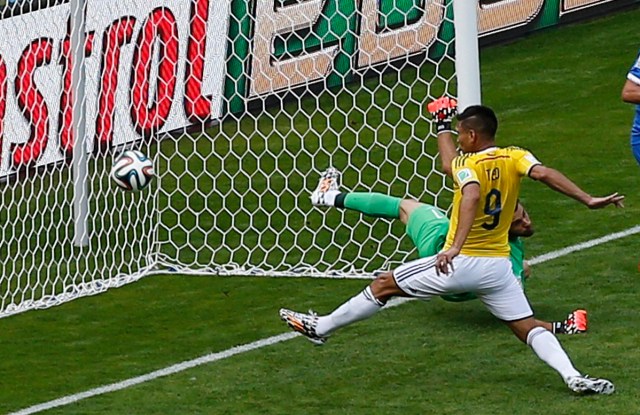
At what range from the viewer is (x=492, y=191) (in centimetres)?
704

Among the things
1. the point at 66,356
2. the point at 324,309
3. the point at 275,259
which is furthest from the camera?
the point at 275,259

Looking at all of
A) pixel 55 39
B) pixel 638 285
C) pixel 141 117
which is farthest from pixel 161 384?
pixel 55 39

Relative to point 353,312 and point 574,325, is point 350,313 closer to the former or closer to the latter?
point 353,312

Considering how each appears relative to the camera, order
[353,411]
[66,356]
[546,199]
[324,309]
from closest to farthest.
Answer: [353,411] < [66,356] < [324,309] < [546,199]

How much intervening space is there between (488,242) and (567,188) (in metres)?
0.50

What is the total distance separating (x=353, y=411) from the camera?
7.03 m

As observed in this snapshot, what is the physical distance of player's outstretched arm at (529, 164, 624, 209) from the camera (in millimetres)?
6781

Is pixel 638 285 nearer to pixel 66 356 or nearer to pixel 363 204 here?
pixel 363 204

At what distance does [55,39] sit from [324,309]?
3.89 meters

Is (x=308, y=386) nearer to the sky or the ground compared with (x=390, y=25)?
nearer to the ground

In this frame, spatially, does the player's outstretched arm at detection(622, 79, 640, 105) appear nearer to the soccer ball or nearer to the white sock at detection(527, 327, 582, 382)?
the white sock at detection(527, 327, 582, 382)

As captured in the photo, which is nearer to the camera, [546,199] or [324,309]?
[324,309]

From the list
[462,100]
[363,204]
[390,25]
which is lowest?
[363,204]

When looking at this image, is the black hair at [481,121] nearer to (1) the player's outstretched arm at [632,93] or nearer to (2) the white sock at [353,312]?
(2) the white sock at [353,312]
